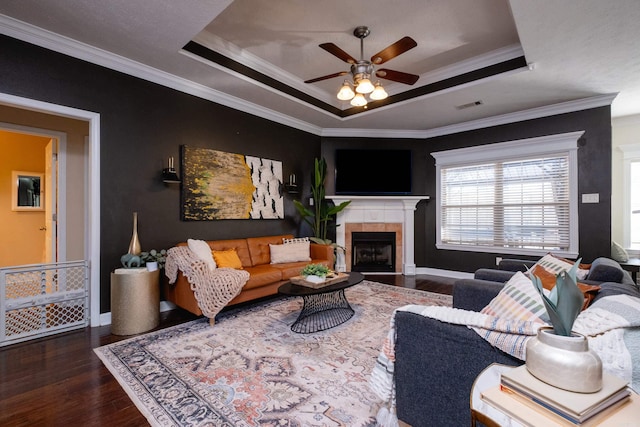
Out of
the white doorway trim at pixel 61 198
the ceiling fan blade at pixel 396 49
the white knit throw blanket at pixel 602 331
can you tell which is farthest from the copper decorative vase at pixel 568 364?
the white doorway trim at pixel 61 198

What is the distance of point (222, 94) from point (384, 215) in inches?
140

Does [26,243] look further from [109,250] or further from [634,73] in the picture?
[634,73]

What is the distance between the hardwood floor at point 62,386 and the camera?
1688 millimetres

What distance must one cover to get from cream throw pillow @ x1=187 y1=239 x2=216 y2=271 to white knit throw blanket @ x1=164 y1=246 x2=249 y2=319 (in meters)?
0.10

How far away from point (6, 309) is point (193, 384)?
2068 millimetres

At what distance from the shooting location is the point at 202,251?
11.1ft

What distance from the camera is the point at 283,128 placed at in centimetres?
516

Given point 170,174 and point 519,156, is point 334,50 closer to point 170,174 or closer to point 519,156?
point 170,174

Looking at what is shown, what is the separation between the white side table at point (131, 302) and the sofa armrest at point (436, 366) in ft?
8.38

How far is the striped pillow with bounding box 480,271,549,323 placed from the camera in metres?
1.34

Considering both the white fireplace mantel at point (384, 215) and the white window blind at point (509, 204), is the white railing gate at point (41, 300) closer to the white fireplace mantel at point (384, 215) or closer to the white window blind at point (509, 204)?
the white fireplace mantel at point (384, 215)

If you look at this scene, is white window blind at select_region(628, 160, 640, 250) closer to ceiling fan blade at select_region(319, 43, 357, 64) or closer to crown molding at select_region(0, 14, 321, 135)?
ceiling fan blade at select_region(319, 43, 357, 64)

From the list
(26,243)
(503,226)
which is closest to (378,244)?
(503,226)

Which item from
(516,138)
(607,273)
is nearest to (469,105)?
(516,138)
